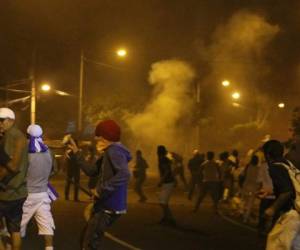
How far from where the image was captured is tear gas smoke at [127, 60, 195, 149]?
39594 millimetres

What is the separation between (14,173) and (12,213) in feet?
1.63

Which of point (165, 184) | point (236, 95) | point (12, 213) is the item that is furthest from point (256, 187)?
point (236, 95)

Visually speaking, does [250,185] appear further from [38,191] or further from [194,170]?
[38,191]

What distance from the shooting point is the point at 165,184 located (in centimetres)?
1360

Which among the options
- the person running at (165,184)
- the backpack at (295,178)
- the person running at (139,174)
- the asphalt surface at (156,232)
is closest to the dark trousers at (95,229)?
the backpack at (295,178)

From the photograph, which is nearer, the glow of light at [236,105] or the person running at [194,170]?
the person running at [194,170]

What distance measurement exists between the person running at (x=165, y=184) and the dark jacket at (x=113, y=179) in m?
6.93

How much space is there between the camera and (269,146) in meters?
7.12

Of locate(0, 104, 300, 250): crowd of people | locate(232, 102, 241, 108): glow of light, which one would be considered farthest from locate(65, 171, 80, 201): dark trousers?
locate(232, 102, 241, 108): glow of light

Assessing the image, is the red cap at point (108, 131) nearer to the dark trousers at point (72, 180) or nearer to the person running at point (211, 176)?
the person running at point (211, 176)

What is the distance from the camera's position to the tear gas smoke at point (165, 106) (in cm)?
3959

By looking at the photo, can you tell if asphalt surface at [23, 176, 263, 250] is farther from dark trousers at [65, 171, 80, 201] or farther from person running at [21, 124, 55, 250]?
person running at [21, 124, 55, 250]

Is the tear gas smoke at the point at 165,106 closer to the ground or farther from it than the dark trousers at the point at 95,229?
farther from it

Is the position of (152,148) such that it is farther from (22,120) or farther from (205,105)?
(22,120)
